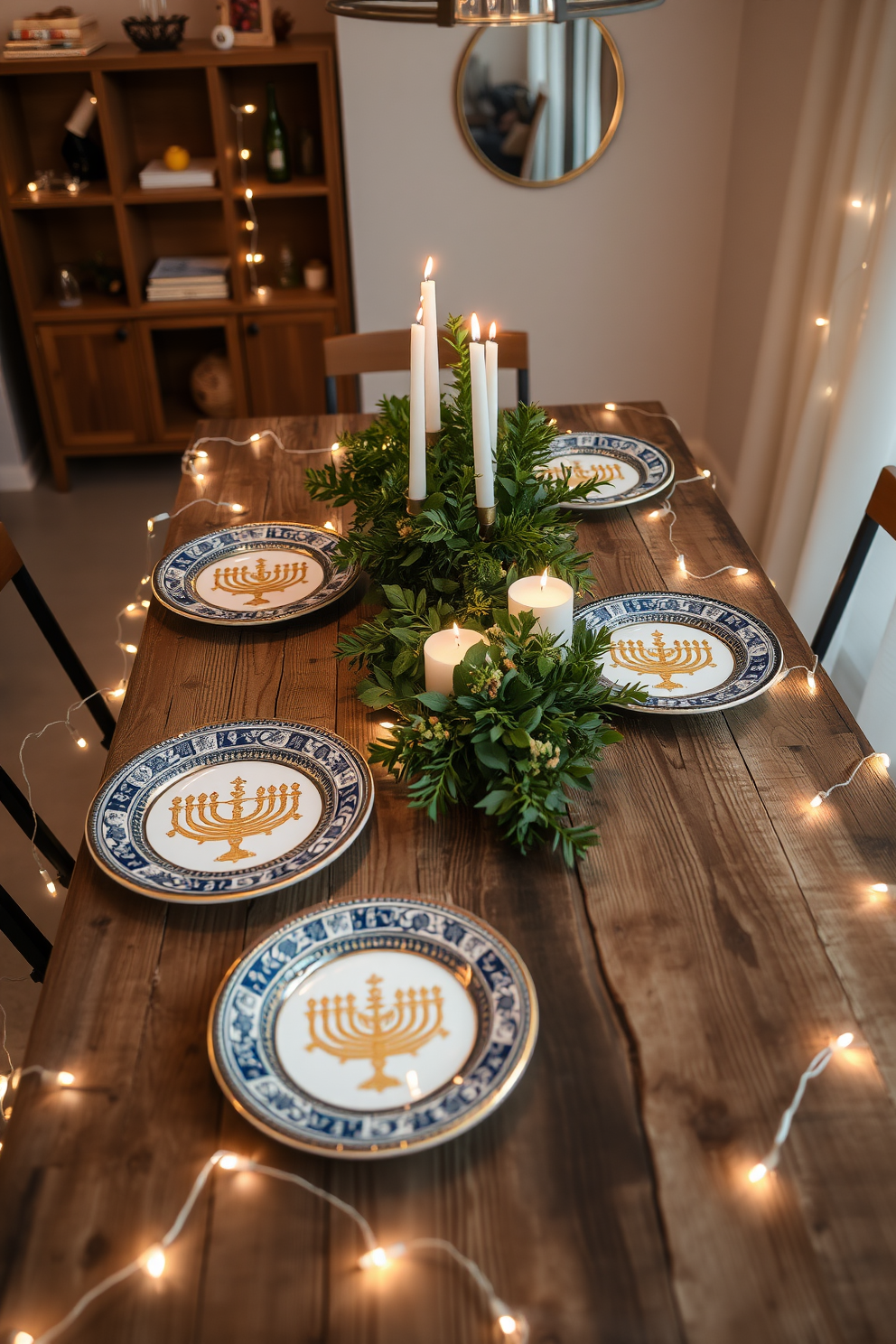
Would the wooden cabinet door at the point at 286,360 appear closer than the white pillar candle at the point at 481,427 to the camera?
No

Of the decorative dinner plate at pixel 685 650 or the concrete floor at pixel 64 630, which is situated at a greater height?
the decorative dinner plate at pixel 685 650

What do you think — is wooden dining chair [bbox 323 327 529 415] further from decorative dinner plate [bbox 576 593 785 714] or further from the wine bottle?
the wine bottle

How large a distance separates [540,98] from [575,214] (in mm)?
329

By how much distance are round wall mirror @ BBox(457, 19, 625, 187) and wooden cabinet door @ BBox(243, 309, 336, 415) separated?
71 centimetres

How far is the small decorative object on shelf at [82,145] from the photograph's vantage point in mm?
3053

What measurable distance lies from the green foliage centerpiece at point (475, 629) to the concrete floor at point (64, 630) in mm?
902

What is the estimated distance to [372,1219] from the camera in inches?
28.8

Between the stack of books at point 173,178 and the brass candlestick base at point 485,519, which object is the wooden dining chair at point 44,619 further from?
the stack of books at point 173,178

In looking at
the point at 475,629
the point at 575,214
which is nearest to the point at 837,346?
the point at 575,214

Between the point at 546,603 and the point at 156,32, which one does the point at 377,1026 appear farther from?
the point at 156,32

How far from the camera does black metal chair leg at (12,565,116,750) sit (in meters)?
1.67

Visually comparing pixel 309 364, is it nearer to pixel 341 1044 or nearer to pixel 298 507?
pixel 298 507

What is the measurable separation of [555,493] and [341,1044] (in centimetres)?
75

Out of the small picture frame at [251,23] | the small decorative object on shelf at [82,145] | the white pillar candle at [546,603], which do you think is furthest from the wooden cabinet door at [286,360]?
the white pillar candle at [546,603]
